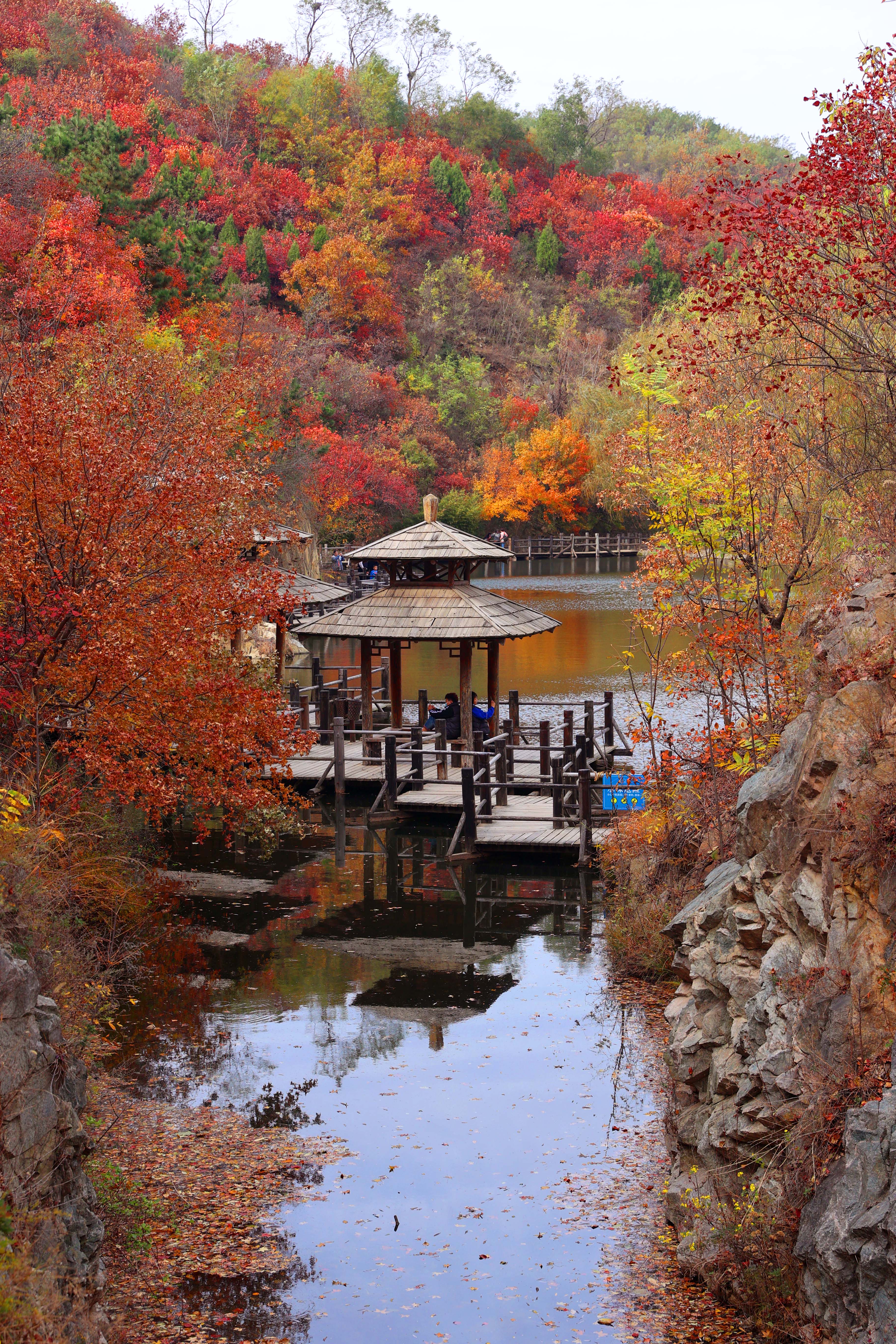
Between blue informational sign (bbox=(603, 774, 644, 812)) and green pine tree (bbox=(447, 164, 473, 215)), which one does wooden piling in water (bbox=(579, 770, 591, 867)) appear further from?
green pine tree (bbox=(447, 164, 473, 215))

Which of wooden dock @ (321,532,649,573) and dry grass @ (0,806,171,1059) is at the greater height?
wooden dock @ (321,532,649,573)

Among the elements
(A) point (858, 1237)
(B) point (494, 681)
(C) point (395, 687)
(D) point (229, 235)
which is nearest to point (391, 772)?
(C) point (395, 687)

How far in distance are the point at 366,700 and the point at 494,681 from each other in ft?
7.36

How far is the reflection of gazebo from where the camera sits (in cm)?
1945

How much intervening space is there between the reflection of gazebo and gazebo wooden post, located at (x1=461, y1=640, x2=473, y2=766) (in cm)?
2

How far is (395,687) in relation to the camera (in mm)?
20938

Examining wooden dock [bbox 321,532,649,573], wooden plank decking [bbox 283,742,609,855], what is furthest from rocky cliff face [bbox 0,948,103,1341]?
wooden dock [bbox 321,532,649,573]

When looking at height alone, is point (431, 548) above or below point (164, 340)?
below

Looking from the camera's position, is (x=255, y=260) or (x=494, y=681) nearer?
(x=494, y=681)

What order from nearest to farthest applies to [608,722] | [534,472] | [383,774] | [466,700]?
[466,700] < [383,774] < [608,722] < [534,472]

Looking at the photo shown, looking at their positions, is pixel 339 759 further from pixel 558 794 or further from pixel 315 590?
pixel 315 590

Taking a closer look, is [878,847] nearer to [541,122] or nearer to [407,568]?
[407,568]

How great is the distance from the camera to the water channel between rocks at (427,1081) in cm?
743

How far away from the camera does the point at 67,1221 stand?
6.23 meters
